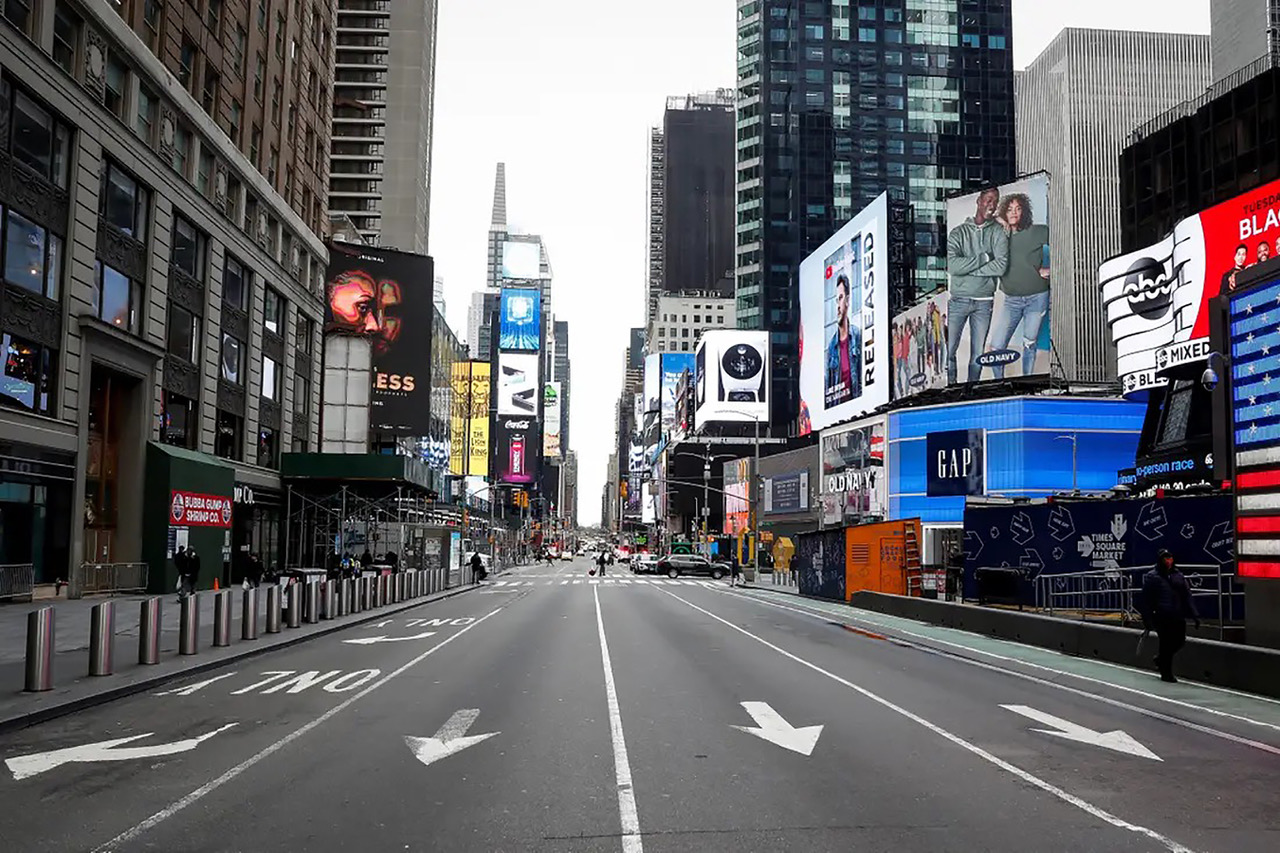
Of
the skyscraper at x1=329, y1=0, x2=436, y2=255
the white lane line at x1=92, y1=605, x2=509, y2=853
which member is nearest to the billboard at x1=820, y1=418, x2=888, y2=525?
the skyscraper at x1=329, y1=0, x2=436, y2=255

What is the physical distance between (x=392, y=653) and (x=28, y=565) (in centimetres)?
1698

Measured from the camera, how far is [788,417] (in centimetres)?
17612

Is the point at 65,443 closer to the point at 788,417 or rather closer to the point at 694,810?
the point at 694,810

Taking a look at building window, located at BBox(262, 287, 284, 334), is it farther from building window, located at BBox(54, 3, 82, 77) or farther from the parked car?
the parked car

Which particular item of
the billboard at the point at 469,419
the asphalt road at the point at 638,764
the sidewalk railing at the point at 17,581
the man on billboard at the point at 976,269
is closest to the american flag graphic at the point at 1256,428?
the asphalt road at the point at 638,764

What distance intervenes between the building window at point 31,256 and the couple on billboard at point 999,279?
185ft

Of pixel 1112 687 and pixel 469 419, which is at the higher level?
pixel 469 419

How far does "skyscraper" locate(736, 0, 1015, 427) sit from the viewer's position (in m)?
153

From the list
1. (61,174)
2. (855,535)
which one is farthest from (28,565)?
(855,535)

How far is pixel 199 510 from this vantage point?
41062 millimetres

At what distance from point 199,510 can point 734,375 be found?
114851 mm

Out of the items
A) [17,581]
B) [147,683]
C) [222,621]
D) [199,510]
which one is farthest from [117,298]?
[147,683]

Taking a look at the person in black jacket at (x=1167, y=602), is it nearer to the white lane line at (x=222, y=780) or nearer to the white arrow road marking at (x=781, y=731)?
the white arrow road marking at (x=781, y=731)

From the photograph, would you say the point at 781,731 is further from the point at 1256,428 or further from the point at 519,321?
the point at 519,321
